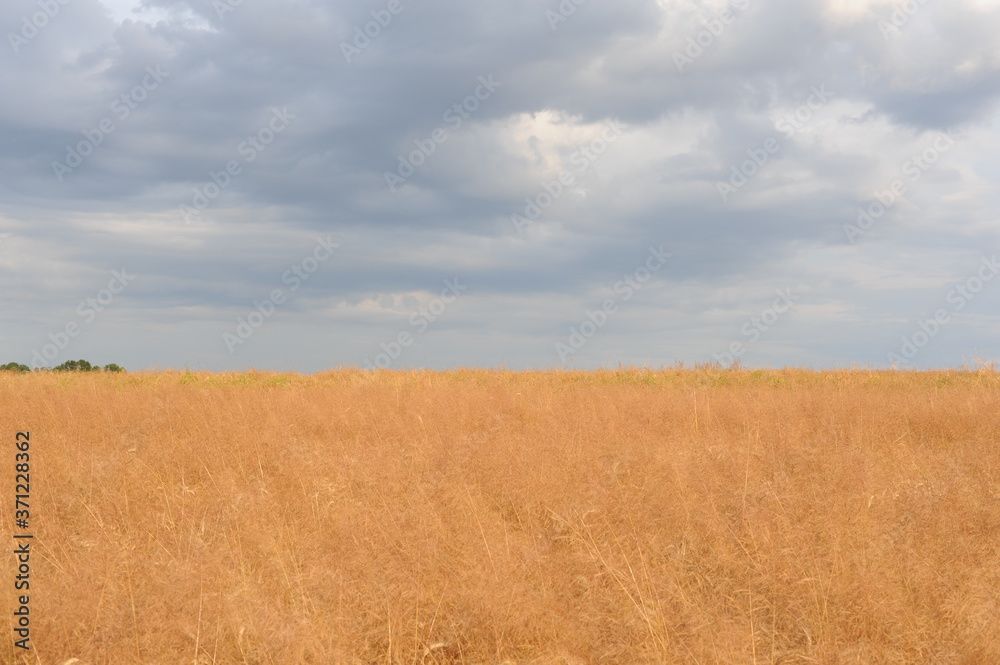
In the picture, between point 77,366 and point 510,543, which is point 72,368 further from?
point 510,543

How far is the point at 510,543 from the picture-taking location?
4.37 meters

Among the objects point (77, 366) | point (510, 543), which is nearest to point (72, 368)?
point (77, 366)

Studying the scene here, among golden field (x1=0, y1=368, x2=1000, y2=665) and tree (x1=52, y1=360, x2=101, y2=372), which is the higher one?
tree (x1=52, y1=360, x2=101, y2=372)

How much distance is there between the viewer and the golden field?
334 centimetres

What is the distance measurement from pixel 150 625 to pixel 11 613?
0.93 metres

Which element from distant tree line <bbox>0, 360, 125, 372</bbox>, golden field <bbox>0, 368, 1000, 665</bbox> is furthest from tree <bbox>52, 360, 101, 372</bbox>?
golden field <bbox>0, 368, 1000, 665</bbox>

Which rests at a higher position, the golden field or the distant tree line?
the distant tree line

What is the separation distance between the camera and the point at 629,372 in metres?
23.2

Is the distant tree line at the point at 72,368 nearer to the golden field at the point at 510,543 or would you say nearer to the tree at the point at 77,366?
the tree at the point at 77,366

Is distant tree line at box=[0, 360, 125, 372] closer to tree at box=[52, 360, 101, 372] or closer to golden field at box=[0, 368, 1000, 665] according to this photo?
tree at box=[52, 360, 101, 372]

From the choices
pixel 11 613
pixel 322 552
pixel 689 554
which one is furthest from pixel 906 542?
pixel 11 613

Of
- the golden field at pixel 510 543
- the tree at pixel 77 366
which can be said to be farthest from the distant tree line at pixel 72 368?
the golden field at pixel 510 543

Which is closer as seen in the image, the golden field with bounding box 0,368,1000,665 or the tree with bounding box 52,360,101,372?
the golden field with bounding box 0,368,1000,665

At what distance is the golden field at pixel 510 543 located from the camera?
334 cm
